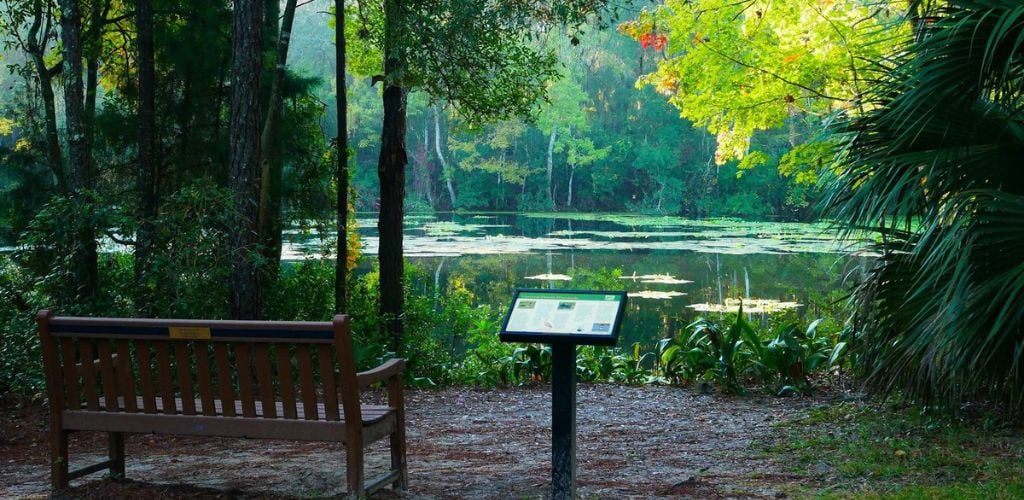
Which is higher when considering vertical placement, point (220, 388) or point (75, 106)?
point (75, 106)

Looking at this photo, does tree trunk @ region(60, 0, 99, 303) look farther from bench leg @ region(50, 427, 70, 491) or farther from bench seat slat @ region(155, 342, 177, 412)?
bench seat slat @ region(155, 342, 177, 412)

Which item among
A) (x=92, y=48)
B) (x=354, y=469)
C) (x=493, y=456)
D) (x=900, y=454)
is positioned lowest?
(x=493, y=456)

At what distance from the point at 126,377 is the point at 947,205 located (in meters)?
3.94

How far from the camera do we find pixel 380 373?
4.36 m

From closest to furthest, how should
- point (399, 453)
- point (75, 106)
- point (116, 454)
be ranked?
1. point (399, 453)
2. point (116, 454)
3. point (75, 106)

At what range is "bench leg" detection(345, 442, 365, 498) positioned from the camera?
3936mm

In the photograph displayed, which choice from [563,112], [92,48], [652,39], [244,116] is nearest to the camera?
[244,116]

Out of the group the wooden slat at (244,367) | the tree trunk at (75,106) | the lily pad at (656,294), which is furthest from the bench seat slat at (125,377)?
the lily pad at (656,294)

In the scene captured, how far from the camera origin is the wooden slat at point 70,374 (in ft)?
14.2

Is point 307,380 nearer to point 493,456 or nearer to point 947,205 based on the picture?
point 493,456

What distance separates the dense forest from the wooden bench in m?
2.37

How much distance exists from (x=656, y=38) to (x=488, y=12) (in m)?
6.54

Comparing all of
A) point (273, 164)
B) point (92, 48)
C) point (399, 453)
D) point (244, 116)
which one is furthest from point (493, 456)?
point (92, 48)

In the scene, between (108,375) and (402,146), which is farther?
(402,146)
